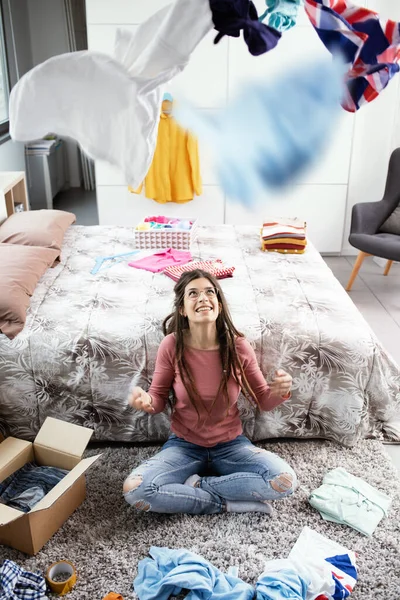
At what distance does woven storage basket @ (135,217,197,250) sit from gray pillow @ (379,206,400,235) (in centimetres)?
142

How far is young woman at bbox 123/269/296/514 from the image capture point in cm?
192

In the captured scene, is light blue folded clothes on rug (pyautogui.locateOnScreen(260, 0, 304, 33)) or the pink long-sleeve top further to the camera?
the pink long-sleeve top

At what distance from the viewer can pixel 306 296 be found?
2475mm

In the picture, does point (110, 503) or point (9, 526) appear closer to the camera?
point (9, 526)

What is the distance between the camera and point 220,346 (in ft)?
6.61

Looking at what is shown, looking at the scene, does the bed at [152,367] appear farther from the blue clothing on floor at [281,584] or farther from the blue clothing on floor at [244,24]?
the blue clothing on floor at [244,24]

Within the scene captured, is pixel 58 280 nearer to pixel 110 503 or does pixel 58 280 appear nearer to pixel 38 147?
pixel 110 503

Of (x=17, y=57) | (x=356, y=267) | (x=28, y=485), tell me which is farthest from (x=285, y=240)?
(x=17, y=57)

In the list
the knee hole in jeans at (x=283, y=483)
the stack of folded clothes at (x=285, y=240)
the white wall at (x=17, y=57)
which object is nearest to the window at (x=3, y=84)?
the white wall at (x=17, y=57)

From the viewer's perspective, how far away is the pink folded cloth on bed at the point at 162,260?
2752mm

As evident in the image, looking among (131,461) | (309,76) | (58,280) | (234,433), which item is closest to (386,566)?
(234,433)

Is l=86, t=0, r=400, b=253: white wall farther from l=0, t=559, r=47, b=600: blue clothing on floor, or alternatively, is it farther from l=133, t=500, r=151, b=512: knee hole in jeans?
l=0, t=559, r=47, b=600: blue clothing on floor

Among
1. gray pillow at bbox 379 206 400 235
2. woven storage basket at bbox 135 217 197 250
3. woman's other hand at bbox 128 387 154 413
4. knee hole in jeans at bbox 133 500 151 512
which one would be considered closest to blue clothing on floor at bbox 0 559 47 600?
knee hole in jeans at bbox 133 500 151 512

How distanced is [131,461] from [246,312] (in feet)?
2.28
